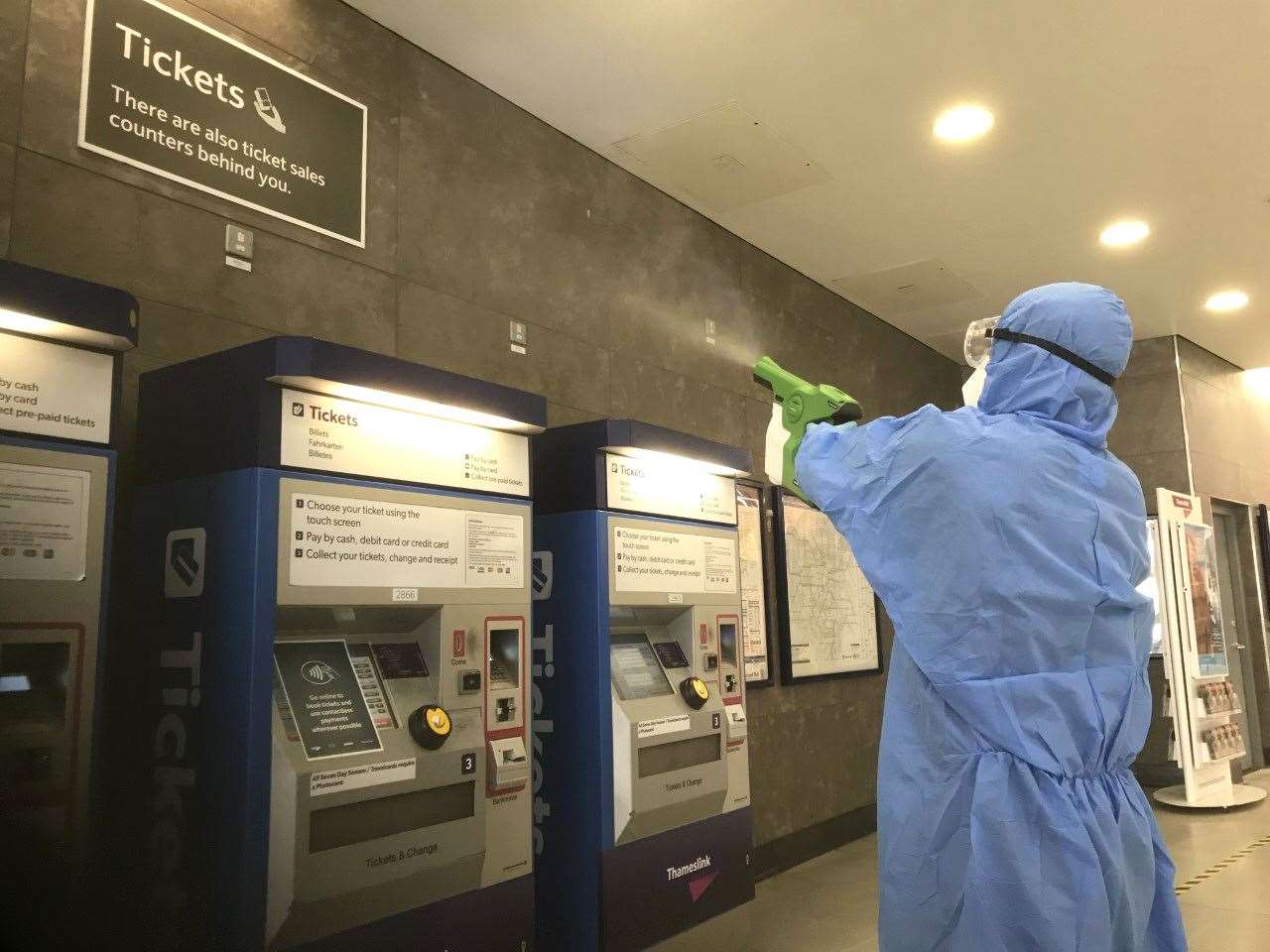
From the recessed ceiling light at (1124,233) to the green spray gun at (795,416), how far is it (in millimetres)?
3687

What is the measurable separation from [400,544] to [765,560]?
2.87 m

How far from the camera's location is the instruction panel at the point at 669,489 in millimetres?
2996

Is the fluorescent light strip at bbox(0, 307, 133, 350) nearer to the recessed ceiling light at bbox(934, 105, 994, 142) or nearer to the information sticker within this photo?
the information sticker

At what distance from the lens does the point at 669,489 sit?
3193 mm

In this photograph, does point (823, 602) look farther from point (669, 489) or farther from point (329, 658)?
point (329, 658)

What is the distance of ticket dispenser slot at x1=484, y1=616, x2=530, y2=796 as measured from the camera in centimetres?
239

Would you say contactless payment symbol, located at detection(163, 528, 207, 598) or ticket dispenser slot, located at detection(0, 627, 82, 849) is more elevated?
contactless payment symbol, located at detection(163, 528, 207, 598)

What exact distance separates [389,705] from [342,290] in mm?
1315

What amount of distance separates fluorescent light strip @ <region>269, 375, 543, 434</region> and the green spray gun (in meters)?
0.75

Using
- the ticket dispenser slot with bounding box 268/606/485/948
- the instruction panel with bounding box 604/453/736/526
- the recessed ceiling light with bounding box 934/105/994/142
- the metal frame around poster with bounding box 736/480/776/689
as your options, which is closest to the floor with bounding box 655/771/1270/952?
the metal frame around poster with bounding box 736/480/776/689

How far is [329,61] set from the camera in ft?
9.76

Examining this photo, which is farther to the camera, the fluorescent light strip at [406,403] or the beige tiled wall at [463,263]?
the beige tiled wall at [463,263]

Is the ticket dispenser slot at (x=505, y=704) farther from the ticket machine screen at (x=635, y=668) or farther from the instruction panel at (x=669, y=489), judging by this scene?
the instruction panel at (x=669, y=489)

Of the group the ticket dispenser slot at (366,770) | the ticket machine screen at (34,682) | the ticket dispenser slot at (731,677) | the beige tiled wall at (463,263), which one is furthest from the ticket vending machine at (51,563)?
the ticket dispenser slot at (731,677)
